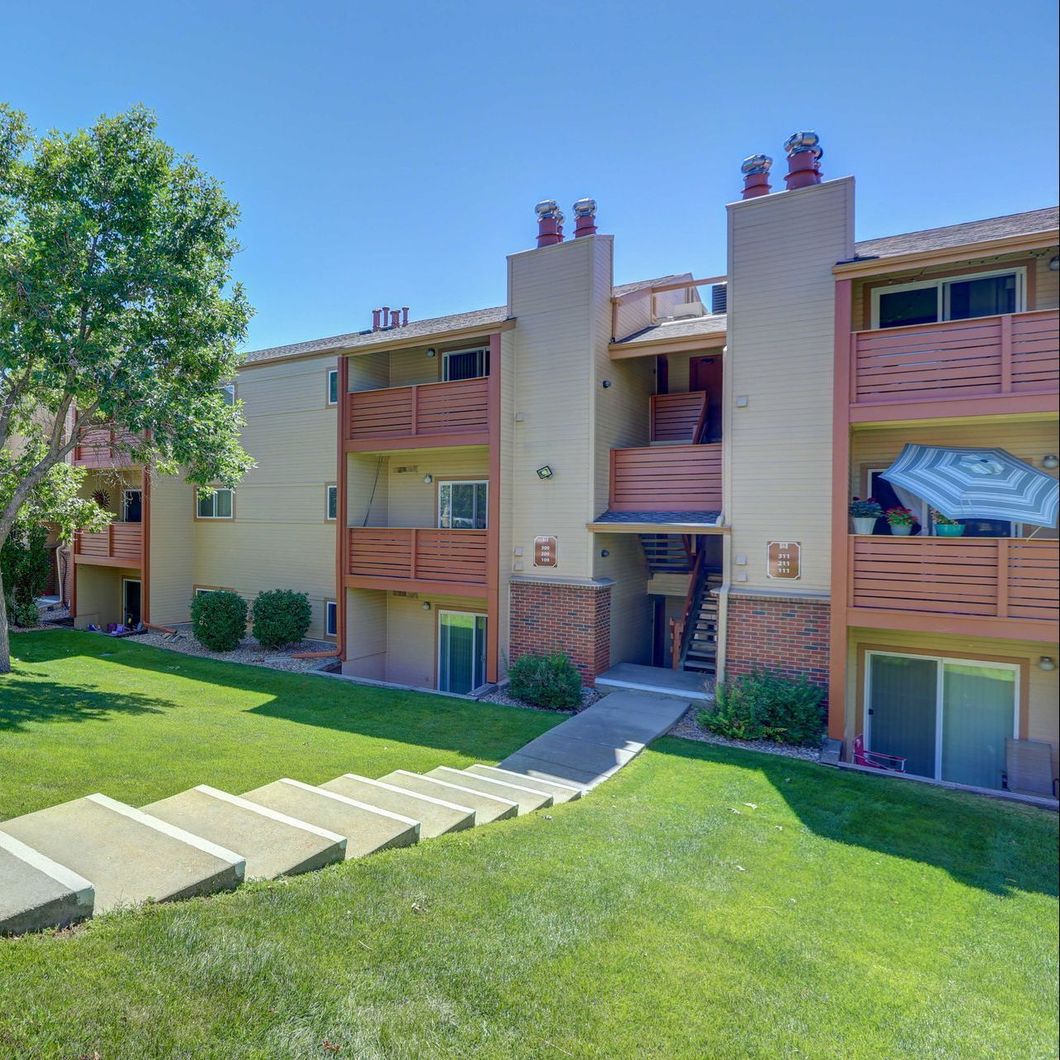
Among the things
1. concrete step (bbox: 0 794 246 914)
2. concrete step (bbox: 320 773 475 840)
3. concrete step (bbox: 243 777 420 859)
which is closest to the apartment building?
concrete step (bbox: 320 773 475 840)

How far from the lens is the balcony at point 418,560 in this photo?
40.8 ft

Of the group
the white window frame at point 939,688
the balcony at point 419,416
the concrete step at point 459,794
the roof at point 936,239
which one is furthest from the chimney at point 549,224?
the concrete step at point 459,794

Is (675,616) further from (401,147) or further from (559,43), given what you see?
(559,43)

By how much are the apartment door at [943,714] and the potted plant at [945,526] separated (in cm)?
105

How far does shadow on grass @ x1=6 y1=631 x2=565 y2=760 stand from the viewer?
29.5 ft

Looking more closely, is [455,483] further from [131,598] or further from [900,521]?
[131,598]

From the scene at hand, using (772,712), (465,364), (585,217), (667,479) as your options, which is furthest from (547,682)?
(585,217)

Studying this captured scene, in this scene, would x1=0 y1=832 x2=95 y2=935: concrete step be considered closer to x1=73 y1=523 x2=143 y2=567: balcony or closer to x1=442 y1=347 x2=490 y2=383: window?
x1=442 y1=347 x2=490 y2=383: window

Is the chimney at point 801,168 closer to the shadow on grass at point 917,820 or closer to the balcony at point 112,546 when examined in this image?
the shadow on grass at point 917,820

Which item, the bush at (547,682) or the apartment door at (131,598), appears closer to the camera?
the bush at (547,682)

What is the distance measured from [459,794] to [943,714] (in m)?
4.60

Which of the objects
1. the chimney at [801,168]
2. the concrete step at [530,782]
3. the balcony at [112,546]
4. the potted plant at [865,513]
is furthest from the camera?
the balcony at [112,546]

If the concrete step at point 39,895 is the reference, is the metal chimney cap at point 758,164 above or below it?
above

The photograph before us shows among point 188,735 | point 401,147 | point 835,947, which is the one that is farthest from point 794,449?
point 188,735
